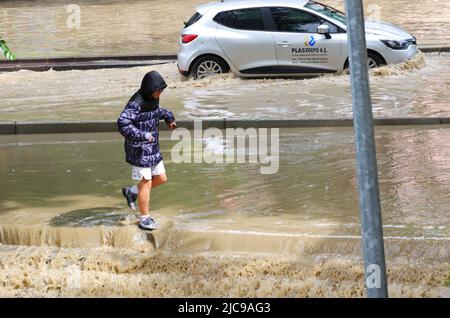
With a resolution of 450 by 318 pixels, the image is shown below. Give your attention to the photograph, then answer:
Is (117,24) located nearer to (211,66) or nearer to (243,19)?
(211,66)

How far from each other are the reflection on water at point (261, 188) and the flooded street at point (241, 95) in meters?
1.65

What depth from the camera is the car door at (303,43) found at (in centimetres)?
1806

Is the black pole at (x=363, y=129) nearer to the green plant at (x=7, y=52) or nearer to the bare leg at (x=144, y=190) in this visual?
the bare leg at (x=144, y=190)

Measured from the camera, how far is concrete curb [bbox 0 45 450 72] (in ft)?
72.9

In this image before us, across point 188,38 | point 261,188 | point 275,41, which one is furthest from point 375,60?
point 261,188

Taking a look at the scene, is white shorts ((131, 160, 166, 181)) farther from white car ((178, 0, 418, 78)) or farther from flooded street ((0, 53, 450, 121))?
white car ((178, 0, 418, 78))

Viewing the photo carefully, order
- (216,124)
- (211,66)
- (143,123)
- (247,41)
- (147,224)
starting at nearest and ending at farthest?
(143,123) → (147,224) → (216,124) → (247,41) → (211,66)

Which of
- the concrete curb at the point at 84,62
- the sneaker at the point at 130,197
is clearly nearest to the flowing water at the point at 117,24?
the concrete curb at the point at 84,62

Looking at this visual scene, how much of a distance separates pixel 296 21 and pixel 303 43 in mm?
482

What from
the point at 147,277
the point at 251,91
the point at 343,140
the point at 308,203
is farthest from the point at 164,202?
the point at 251,91

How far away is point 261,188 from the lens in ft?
35.9

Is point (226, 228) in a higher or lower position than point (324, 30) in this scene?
higher
